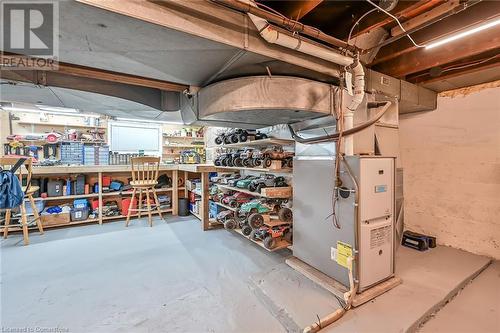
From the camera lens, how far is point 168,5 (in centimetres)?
122

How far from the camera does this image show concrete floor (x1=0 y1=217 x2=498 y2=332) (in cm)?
161

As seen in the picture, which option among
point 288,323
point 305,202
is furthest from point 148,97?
point 288,323

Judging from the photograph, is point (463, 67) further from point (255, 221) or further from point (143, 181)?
point (143, 181)

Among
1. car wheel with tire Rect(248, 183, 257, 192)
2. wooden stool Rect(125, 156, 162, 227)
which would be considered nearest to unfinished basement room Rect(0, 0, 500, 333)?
car wheel with tire Rect(248, 183, 257, 192)

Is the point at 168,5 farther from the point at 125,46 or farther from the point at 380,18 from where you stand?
the point at 380,18

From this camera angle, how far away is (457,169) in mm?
2924

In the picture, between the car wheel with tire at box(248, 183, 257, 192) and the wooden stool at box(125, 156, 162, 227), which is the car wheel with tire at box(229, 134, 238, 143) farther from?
the wooden stool at box(125, 156, 162, 227)

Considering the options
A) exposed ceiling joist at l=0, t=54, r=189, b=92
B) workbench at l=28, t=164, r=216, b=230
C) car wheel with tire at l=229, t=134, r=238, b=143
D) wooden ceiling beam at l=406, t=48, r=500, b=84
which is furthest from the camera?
workbench at l=28, t=164, r=216, b=230

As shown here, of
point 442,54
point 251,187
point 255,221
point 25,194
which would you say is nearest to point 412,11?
point 442,54

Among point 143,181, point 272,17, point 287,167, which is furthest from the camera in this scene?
point 143,181

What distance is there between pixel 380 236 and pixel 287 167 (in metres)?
1.15

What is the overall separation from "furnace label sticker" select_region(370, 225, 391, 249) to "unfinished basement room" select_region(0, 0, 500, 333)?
0.02 m

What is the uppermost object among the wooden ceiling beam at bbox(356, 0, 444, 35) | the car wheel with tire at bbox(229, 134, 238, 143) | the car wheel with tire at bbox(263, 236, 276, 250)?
the wooden ceiling beam at bbox(356, 0, 444, 35)

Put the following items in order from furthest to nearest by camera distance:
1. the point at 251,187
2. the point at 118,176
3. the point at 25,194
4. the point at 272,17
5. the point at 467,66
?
the point at 118,176 → the point at 25,194 → the point at 251,187 → the point at 467,66 → the point at 272,17
